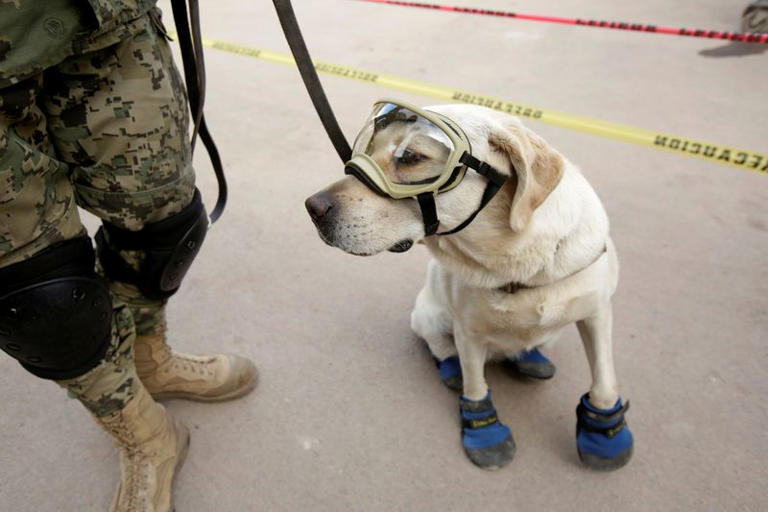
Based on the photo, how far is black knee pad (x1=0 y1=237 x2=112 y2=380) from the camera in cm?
108

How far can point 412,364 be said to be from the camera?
6.46 feet

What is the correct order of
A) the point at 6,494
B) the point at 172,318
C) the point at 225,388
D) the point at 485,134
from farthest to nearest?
1. the point at 172,318
2. the point at 225,388
3. the point at 6,494
4. the point at 485,134

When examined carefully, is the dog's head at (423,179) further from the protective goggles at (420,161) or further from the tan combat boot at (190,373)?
the tan combat boot at (190,373)

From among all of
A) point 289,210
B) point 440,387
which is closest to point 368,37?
point 289,210

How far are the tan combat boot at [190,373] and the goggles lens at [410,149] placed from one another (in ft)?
3.24

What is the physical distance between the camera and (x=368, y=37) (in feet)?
15.9

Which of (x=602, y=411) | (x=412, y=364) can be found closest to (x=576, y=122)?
(x=412, y=364)

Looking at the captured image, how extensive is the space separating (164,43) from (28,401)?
4.54 feet

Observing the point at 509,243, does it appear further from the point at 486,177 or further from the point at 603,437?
the point at 603,437

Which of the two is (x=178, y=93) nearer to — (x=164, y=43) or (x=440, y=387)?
(x=164, y=43)

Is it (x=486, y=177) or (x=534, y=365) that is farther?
(x=534, y=365)

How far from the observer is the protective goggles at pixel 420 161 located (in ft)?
3.77

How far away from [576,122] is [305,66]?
2467 mm

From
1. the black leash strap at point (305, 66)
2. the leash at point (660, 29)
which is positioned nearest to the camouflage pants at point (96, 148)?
the black leash strap at point (305, 66)
